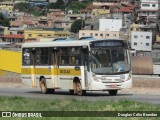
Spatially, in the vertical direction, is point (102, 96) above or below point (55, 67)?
below

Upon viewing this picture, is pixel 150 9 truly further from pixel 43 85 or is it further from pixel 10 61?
pixel 43 85

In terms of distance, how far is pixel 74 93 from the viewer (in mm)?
27797

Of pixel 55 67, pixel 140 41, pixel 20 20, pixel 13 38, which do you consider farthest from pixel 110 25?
pixel 55 67

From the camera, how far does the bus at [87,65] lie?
26.2 m

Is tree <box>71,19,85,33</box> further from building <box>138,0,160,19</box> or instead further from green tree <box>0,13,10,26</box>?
green tree <box>0,13,10,26</box>

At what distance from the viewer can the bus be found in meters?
26.2

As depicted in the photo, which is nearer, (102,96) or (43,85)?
(102,96)

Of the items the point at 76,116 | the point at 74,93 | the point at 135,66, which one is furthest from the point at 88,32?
the point at 76,116

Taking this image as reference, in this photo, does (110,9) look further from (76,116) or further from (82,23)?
(76,116)

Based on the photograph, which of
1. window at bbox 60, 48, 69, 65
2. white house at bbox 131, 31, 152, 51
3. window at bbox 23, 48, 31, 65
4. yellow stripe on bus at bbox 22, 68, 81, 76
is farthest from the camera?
white house at bbox 131, 31, 152, 51

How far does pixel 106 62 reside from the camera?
85.9ft

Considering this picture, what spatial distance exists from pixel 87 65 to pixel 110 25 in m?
112

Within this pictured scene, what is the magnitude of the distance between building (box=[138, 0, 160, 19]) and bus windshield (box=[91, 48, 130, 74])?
138351 millimetres

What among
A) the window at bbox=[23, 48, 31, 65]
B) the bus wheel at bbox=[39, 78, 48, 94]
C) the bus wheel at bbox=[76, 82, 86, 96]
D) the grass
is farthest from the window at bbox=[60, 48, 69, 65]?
the grass
